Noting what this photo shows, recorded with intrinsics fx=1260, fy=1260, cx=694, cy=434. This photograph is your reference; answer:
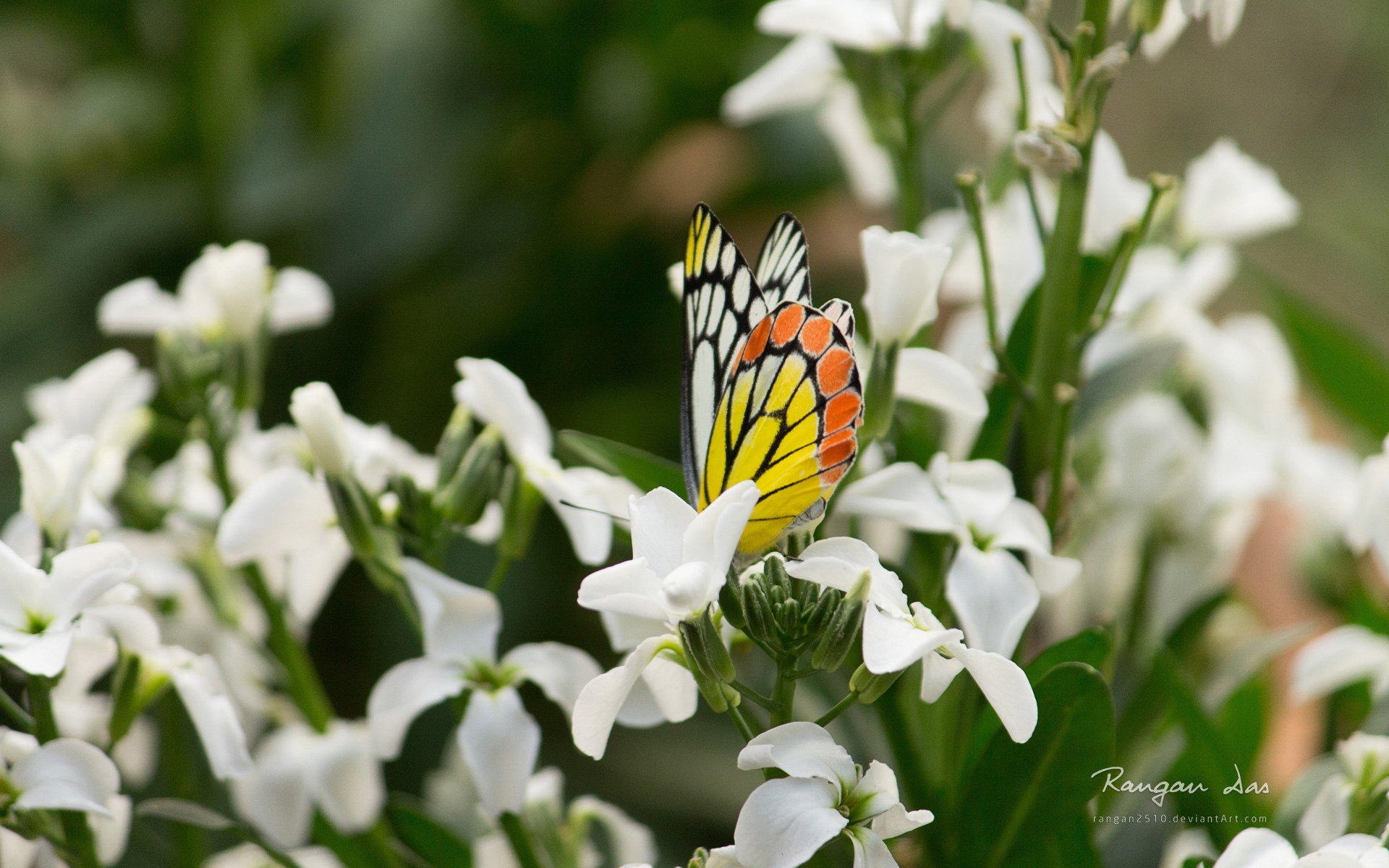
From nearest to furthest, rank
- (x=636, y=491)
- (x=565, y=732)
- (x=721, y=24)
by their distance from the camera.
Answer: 1. (x=636, y=491)
2. (x=565, y=732)
3. (x=721, y=24)

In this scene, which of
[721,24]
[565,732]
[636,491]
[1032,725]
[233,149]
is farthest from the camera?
[721,24]

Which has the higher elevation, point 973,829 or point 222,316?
point 222,316

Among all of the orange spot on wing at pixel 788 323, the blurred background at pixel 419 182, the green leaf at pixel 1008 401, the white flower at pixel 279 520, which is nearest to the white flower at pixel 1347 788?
the green leaf at pixel 1008 401

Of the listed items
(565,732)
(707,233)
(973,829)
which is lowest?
(565,732)

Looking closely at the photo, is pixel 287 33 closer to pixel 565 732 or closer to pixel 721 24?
pixel 721 24

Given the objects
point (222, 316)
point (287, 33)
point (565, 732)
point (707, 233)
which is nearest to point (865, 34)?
point (707, 233)

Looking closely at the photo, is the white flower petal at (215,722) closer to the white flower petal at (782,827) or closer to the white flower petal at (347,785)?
the white flower petal at (347,785)

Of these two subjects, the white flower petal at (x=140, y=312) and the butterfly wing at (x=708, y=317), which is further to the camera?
the white flower petal at (x=140, y=312)
